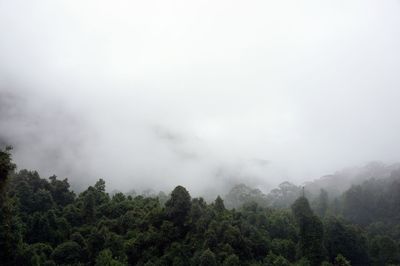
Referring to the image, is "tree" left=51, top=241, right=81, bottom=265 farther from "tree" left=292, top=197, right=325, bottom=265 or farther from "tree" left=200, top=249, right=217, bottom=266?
"tree" left=292, top=197, right=325, bottom=265

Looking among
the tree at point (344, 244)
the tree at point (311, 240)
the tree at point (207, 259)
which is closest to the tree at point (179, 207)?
the tree at point (207, 259)

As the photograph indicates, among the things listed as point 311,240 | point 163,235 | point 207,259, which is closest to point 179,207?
point 163,235

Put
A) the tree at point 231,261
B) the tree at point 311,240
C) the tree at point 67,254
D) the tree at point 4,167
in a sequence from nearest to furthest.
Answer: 1. the tree at point 4,167
2. the tree at point 231,261
3. the tree at point 67,254
4. the tree at point 311,240

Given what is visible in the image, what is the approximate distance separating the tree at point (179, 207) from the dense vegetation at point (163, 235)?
0.65 feet

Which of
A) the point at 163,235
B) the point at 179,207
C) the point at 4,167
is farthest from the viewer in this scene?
the point at 179,207

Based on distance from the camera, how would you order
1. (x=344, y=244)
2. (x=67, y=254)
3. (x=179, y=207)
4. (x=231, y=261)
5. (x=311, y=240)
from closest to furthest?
(x=231, y=261) < (x=67, y=254) < (x=311, y=240) < (x=179, y=207) < (x=344, y=244)

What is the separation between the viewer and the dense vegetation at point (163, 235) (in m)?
62.3

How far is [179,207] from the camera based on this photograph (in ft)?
251

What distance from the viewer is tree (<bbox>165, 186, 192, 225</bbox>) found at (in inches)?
3007

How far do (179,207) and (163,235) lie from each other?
6.92 meters

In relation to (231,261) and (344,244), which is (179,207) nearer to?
(231,261)

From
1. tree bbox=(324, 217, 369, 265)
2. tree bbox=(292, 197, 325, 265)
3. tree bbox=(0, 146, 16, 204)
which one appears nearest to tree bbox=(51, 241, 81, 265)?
tree bbox=(0, 146, 16, 204)

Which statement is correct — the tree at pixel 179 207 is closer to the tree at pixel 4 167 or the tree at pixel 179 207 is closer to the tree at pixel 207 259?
the tree at pixel 207 259

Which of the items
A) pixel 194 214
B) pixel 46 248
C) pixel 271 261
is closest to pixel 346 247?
pixel 271 261
